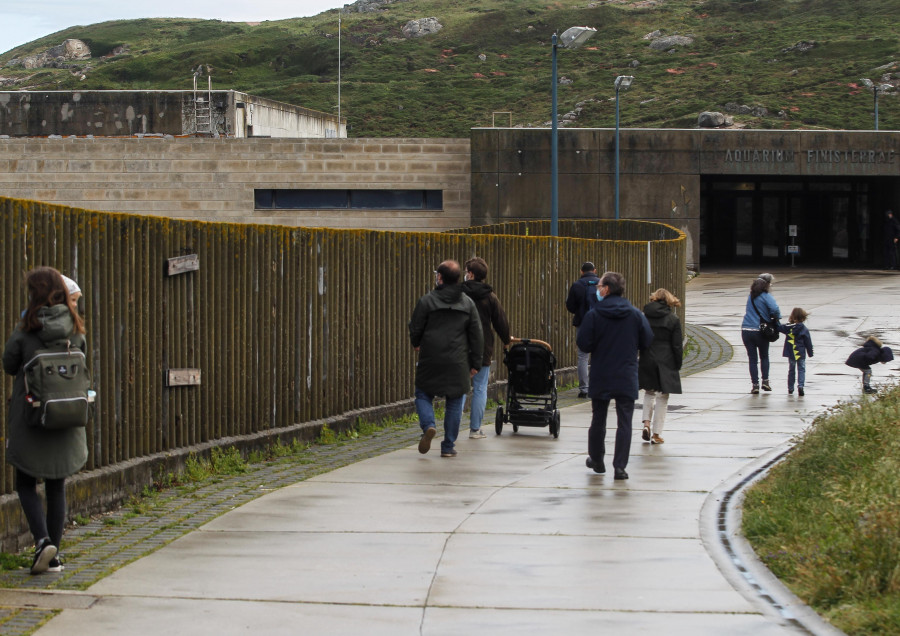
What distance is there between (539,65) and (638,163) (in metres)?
79.3

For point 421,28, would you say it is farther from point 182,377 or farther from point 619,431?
Answer: point 182,377

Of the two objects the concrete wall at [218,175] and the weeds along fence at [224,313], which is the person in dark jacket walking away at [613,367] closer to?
the weeds along fence at [224,313]

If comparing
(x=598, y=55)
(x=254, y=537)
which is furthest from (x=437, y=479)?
(x=598, y=55)

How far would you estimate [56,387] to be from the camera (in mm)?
6672

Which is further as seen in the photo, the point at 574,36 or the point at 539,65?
the point at 539,65

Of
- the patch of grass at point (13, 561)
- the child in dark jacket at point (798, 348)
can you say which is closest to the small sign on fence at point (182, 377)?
the patch of grass at point (13, 561)

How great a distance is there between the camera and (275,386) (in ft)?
37.4

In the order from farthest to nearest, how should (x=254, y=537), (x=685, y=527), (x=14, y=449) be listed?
1. (x=685, y=527)
2. (x=254, y=537)
3. (x=14, y=449)

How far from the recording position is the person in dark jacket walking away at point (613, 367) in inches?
403

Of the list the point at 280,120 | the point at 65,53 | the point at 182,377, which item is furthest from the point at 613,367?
the point at 65,53

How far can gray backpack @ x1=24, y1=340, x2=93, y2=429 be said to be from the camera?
21.8 feet

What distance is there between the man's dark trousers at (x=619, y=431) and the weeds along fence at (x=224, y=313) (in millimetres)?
2965

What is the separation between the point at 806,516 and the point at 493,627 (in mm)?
2870

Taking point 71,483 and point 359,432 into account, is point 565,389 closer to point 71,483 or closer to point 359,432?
point 359,432
